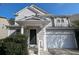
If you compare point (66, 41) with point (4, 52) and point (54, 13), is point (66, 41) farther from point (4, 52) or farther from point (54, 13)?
point (4, 52)

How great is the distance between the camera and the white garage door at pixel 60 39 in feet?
33.3

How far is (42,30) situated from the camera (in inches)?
418

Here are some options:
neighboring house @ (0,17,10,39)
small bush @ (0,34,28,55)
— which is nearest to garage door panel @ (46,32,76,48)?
small bush @ (0,34,28,55)

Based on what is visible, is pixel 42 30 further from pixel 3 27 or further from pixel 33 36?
pixel 3 27

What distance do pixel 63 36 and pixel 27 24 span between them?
2.58 m

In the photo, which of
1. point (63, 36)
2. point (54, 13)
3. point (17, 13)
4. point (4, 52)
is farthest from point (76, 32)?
point (4, 52)

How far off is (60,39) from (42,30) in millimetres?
1323

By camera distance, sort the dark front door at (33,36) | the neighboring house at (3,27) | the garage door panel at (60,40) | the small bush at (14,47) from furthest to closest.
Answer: the garage door panel at (60,40)
the dark front door at (33,36)
the neighboring house at (3,27)
the small bush at (14,47)

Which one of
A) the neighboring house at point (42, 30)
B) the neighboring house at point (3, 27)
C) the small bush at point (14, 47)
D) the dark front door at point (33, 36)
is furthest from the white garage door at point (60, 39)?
the neighboring house at point (3, 27)

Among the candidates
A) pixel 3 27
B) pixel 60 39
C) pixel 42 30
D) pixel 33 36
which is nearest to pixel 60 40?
pixel 60 39

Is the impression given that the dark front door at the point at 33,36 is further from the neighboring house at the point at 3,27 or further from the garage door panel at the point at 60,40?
the neighboring house at the point at 3,27

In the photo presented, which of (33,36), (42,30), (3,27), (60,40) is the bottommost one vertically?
(60,40)

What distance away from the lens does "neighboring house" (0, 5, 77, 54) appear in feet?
32.9

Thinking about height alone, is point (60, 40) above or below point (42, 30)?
below
